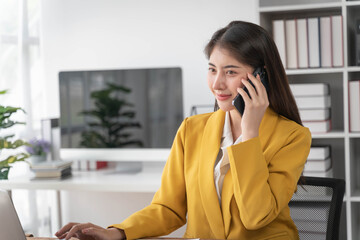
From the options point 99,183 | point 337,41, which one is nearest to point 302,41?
point 337,41

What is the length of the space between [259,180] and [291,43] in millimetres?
1715

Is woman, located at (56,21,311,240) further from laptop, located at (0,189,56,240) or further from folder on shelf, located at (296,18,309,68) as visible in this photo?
folder on shelf, located at (296,18,309,68)

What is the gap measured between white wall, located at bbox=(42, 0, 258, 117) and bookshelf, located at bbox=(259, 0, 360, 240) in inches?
15.7

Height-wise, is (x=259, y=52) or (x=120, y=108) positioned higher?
(x=259, y=52)

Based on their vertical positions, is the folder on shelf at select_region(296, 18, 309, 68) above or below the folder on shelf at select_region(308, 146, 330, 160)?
above

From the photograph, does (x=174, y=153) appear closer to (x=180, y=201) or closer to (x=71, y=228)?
(x=180, y=201)

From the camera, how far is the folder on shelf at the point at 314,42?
302 centimetres

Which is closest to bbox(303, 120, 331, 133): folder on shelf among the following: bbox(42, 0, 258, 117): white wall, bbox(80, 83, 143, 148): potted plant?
bbox(42, 0, 258, 117): white wall

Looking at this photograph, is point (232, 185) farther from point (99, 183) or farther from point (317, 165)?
point (99, 183)

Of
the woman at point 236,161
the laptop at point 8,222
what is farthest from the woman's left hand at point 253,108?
the laptop at point 8,222

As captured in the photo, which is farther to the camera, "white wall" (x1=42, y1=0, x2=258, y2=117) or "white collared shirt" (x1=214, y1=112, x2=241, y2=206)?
"white wall" (x1=42, y1=0, x2=258, y2=117)

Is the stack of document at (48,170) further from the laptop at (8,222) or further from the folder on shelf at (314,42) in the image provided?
the laptop at (8,222)

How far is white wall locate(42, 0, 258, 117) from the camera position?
3.59 m

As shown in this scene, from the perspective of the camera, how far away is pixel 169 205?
1.71 metres
